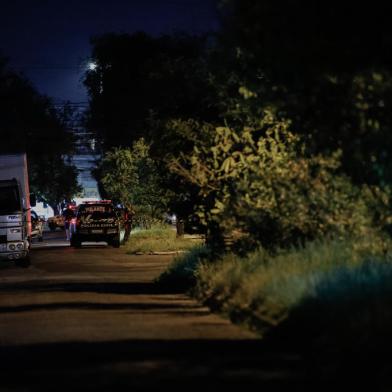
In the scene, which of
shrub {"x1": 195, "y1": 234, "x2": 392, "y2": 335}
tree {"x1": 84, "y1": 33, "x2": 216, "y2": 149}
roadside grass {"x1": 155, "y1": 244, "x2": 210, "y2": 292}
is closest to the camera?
shrub {"x1": 195, "y1": 234, "x2": 392, "y2": 335}

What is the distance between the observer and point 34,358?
47.8 ft

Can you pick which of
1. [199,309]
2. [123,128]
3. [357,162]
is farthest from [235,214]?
[123,128]

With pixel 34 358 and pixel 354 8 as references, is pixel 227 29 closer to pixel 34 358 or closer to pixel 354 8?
pixel 354 8

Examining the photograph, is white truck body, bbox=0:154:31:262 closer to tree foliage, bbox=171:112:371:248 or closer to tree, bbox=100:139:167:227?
tree foliage, bbox=171:112:371:248

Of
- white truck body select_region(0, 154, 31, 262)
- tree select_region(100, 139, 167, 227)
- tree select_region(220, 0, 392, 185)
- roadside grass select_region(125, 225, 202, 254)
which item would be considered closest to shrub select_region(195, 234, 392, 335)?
tree select_region(220, 0, 392, 185)

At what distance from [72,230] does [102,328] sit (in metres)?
39.7

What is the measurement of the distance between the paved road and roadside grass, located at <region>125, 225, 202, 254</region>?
1968 cm

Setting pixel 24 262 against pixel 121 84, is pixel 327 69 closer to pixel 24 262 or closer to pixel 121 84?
pixel 24 262

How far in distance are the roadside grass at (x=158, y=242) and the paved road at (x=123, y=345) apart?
775 inches

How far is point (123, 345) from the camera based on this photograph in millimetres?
15516

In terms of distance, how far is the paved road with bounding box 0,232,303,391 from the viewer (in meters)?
12.4

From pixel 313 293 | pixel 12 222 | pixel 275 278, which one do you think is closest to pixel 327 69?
pixel 313 293

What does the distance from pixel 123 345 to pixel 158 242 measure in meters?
34.0

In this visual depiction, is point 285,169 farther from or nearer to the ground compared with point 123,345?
farther from the ground
